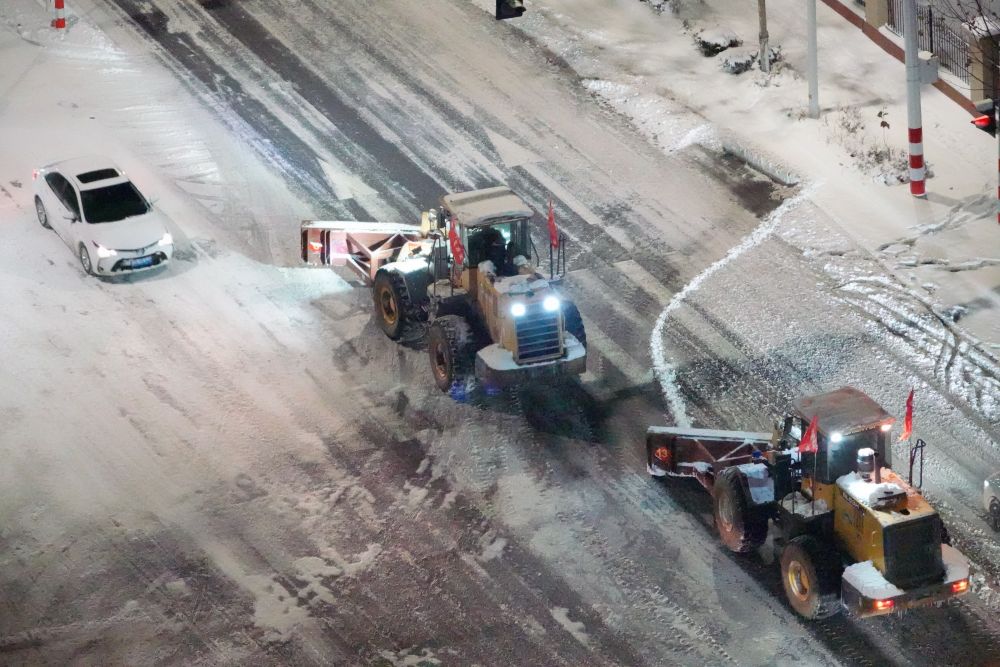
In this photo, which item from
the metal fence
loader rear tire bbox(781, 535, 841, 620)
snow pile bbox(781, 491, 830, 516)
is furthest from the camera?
the metal fence

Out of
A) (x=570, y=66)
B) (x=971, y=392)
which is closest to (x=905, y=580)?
(x=971, y=392)

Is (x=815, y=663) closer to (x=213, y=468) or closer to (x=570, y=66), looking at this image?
Answer: (x=213, y=468)

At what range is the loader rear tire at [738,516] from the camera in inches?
664

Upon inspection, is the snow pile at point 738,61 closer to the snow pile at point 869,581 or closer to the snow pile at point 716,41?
the snow pile at point 716,41

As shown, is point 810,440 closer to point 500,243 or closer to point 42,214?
point 500,243

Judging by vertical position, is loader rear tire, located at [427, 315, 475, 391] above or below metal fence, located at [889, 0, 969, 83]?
below

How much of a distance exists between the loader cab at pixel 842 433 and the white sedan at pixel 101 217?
11.8m

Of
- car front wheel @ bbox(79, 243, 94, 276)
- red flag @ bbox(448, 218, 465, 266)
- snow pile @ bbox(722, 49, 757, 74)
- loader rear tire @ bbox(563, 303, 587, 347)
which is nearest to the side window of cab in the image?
car front wheel @ bbox(79, 243, 94, 276)

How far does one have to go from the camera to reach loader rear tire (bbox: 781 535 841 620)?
51.7 ft

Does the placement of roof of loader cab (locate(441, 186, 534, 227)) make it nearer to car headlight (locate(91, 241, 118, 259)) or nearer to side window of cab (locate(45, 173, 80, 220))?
car headlight (locate(91, 241, 118, 259))

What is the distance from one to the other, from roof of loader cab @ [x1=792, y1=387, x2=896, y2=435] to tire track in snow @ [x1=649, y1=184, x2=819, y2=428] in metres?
3.49

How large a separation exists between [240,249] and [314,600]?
30.3ft

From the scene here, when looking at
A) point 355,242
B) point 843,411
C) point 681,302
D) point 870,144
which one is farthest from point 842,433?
point 870,144

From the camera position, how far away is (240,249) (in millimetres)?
24594
